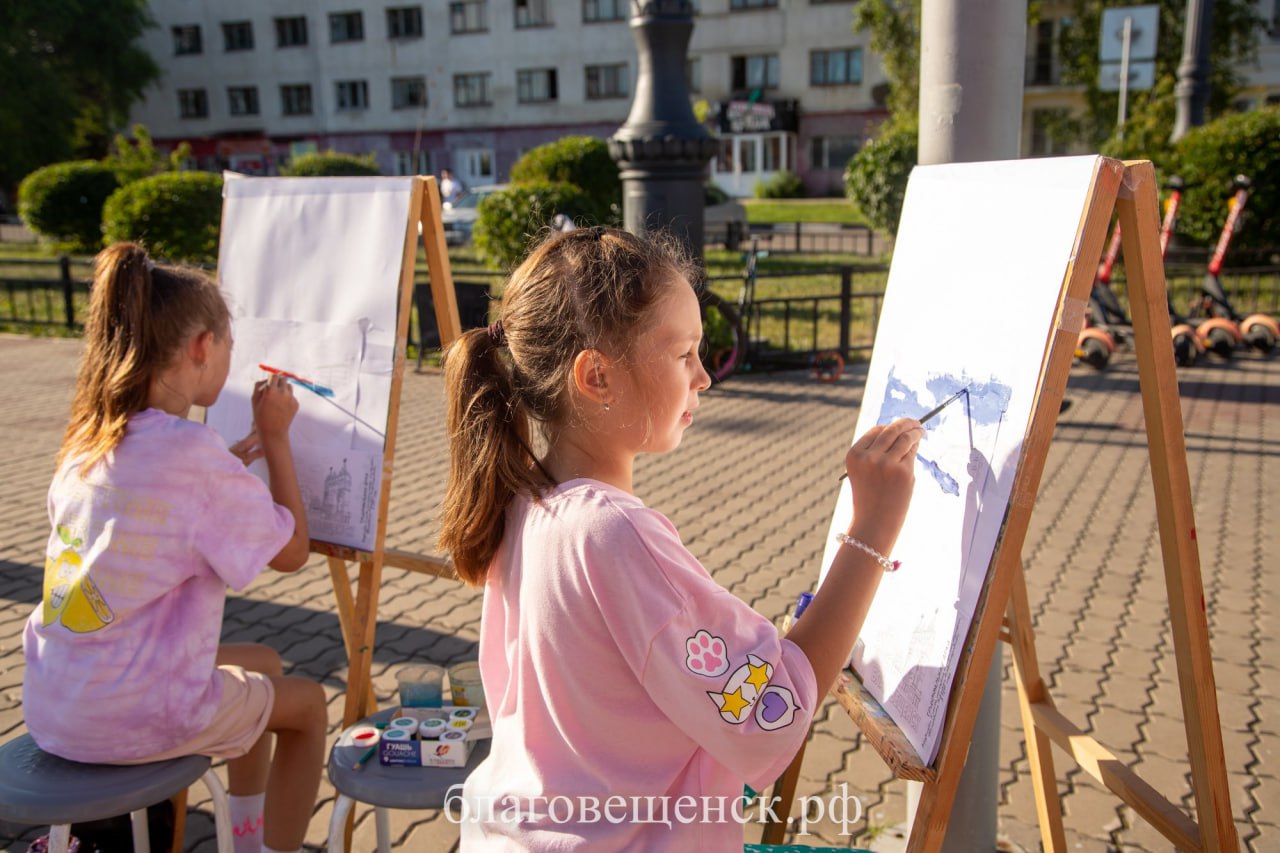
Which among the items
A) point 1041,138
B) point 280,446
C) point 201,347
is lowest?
point 280,446

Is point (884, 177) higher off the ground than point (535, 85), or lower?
lower

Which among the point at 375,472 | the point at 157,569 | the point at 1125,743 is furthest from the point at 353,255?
the point at 1125,743

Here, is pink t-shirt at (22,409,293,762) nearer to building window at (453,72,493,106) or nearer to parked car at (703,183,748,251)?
parked car at (703,183,748,251)

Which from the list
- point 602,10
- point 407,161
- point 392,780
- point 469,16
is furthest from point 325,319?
point 407,161

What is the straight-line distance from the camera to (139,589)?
2.14 m

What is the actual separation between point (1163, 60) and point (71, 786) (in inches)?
1038

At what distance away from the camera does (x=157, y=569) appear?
2.16 m

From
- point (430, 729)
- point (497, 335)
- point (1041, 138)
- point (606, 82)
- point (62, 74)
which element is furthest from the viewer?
point (606, 82)

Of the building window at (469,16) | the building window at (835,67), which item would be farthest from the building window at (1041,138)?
the building window at (469,16)

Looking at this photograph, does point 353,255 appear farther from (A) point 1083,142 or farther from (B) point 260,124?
(B) point 260,124

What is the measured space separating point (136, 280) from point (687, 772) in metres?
1.62

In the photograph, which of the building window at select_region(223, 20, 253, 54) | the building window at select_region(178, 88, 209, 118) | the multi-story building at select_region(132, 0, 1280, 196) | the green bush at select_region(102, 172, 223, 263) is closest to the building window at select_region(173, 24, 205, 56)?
the multi-story building at select_region(132, 0, 1280, 196)

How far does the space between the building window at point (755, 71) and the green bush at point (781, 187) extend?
3.75 meters

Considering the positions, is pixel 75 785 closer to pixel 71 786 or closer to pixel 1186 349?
pixel 71 786
